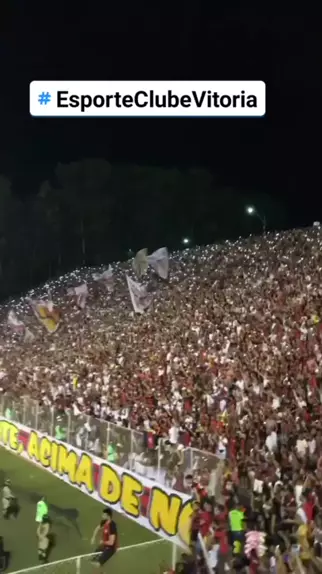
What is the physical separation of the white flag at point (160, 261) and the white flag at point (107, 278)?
34cm

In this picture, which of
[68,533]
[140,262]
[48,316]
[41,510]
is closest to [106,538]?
[68,533]

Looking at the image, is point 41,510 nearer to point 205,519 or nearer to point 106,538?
point 106,538

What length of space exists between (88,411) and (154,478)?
164 cm

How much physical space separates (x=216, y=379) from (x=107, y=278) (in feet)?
4.60

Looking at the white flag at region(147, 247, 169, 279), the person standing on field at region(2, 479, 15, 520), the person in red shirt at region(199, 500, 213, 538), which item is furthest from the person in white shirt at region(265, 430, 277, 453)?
the person standing on field at region(2, 479, 15, 520)

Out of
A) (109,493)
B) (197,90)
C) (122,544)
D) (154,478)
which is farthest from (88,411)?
(197,90)

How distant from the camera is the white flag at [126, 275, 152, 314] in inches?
223

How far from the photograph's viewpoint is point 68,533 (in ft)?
13.0

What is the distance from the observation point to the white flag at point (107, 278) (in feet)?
16.1

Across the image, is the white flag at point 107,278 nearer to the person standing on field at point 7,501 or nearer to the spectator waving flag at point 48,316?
the spectator waving flag at point 48,316

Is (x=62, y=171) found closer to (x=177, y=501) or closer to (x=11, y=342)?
(x=177, y=501)

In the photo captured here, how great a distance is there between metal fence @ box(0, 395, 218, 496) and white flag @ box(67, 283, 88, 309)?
1.10 meters

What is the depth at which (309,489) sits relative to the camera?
9.83 feet

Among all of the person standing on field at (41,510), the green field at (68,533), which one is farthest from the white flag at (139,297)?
the person standing on field at (41,510)
